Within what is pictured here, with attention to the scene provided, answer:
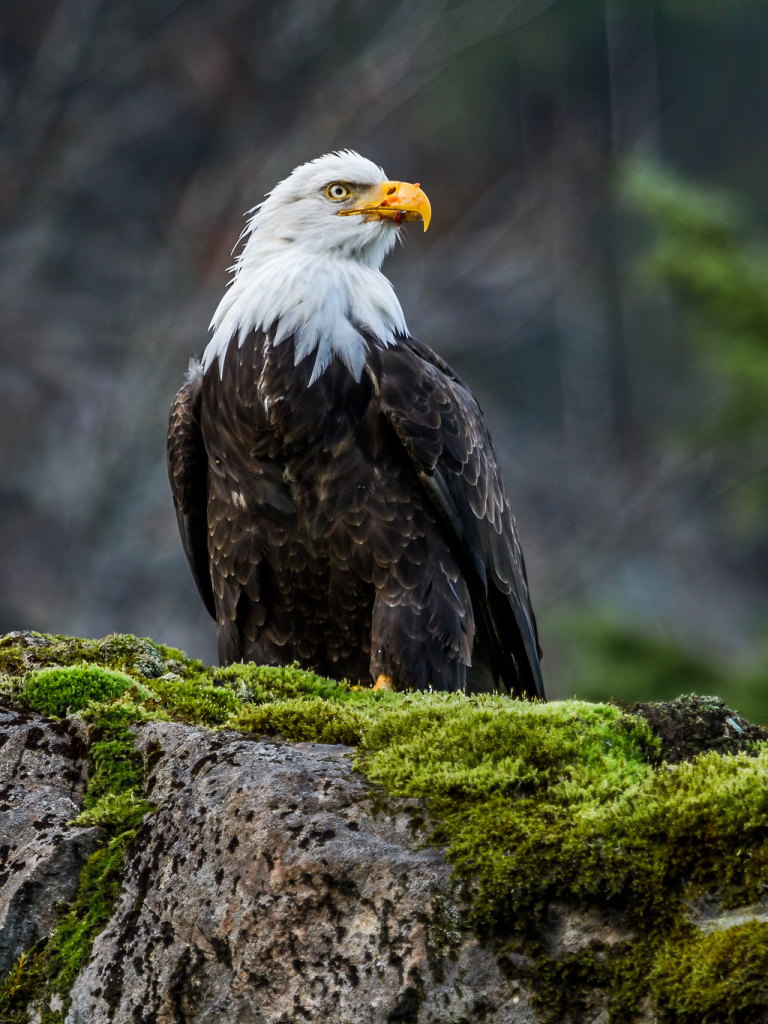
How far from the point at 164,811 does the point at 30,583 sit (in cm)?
1415

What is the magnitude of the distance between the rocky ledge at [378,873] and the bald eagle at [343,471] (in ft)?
6.43

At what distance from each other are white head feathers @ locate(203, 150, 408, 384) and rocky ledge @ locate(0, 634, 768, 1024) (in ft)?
8.27

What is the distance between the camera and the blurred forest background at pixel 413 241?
53.3 feet

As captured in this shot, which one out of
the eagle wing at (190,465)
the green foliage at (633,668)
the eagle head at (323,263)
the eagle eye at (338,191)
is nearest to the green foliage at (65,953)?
the eagle head at (323,263)

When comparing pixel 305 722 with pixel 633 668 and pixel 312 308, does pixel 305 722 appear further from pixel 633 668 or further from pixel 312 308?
pixel 633 668

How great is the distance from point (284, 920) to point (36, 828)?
0.85 metres

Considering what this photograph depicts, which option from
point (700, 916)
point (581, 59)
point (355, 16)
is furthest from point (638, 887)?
point (581, 59)

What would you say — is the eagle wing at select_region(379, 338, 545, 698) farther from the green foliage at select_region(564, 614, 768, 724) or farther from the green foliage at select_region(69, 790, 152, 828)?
the green foliage at select_region(564, 614, 768, 724)

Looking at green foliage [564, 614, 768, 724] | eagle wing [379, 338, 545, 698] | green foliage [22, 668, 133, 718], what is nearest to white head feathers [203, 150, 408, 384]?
eagle wing [379, 338, 545, 698]

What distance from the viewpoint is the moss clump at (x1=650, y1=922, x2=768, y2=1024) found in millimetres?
2234

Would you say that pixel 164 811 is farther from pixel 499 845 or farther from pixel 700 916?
pixel 700 916

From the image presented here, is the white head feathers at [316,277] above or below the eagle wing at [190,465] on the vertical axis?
above

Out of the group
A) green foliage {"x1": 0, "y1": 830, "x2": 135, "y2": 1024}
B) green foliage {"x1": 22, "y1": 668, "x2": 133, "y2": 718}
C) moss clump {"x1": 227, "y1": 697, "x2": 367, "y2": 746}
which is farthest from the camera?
green foliage {"x1": 22, "y1": 668, "x2": 133, "y2": 718}

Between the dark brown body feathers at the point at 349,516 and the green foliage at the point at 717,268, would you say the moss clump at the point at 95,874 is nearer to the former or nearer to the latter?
the dark brown body feathers at the point at 349,516
